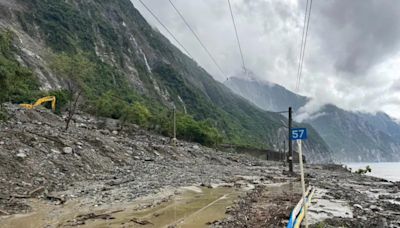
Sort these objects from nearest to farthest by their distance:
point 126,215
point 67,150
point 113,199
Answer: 1. point 126,215
2. point 113,199
3. point 67,150

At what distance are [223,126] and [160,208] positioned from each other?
162m

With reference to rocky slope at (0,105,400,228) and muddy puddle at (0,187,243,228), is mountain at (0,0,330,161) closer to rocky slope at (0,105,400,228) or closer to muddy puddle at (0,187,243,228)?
rocky slope at (0,105,400,228)

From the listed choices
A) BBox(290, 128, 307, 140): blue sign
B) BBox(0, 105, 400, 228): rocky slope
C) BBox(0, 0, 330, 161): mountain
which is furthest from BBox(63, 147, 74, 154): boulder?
BBox(0, 0, 330, 161): mountain

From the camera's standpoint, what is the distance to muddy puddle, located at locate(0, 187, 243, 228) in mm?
10391

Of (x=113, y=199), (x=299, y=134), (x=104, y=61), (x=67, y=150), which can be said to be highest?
(x=104, y=61)

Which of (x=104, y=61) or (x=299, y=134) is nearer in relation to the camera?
(x=299, y=134)

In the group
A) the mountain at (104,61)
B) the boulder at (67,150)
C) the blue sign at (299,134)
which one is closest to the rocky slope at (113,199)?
the boulder at (67,150)

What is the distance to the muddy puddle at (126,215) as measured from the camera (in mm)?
10391

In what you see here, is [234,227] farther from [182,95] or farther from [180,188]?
[182,95]

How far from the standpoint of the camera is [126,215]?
11461mm

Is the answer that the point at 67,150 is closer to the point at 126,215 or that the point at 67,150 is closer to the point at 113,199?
the point at 113,199

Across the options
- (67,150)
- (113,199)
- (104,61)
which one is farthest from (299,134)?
(104,61)

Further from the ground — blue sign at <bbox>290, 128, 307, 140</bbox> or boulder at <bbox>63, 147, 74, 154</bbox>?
blue sign at <bbox>290, 128, 307, 140</bbox>

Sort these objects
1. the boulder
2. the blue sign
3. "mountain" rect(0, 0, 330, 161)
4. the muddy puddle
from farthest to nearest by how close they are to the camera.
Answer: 1. "mountain" rect(0, 0, 330, 161)
2. the boulder
3. the muddy puddle
4. the blue sign
